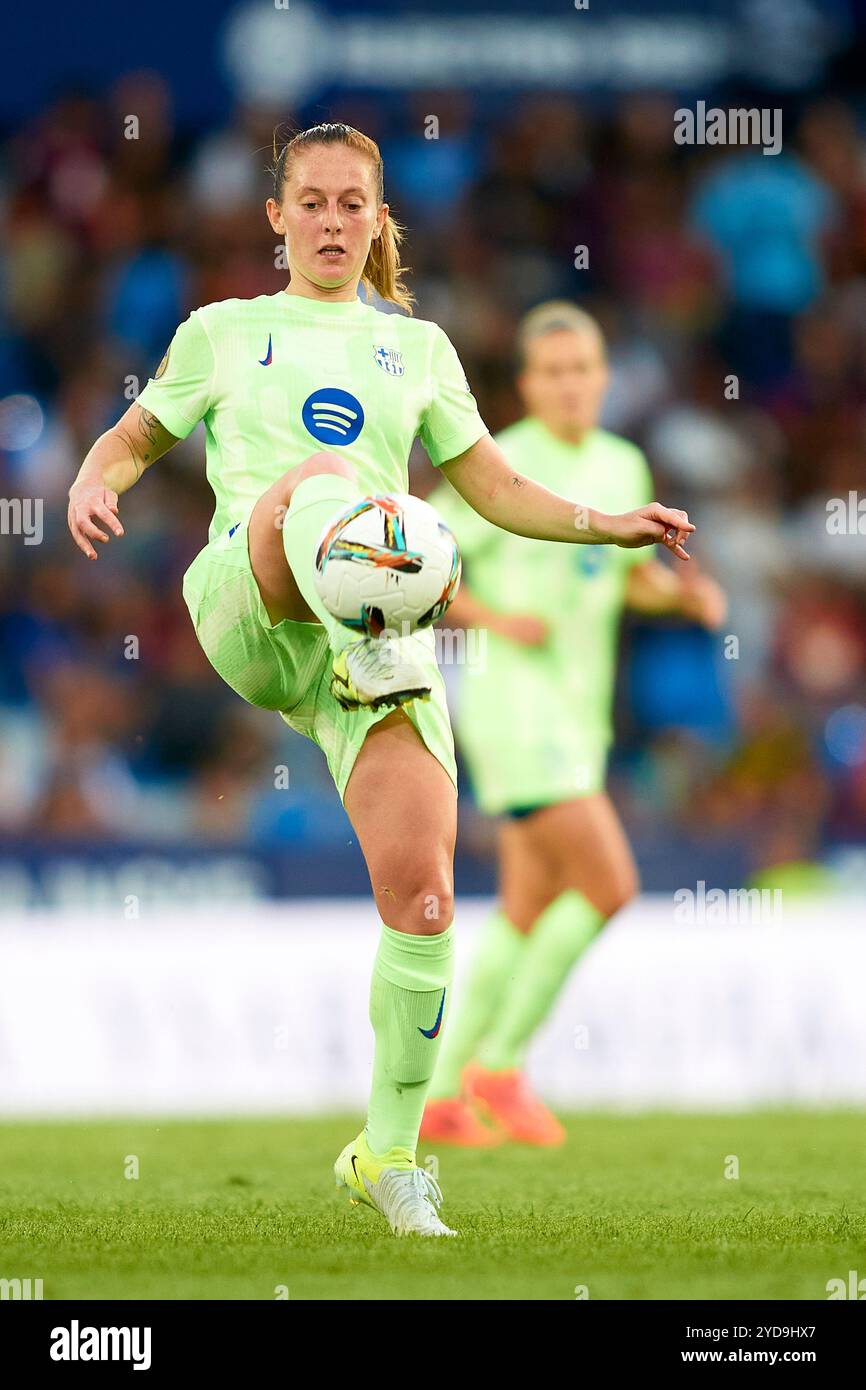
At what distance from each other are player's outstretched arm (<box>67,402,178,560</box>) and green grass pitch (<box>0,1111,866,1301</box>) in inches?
53.8

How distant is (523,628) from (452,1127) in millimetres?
1770

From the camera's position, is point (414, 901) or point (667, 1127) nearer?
point (414, 901)

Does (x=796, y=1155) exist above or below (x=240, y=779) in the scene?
below

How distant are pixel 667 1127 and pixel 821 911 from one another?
1967mm

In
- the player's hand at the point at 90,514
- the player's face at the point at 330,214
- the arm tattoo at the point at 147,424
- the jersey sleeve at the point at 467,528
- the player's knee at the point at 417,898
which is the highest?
the jersey sleeve at the point at 467,528

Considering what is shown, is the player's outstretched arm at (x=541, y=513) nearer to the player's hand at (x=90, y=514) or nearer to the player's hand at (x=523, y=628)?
the player's hand at (x=90, y=514)

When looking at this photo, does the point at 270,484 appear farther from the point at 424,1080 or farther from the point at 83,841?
the point at 83,841

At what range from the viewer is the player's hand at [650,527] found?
390cm

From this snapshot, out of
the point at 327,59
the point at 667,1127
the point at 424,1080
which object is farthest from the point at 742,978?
the point at 327,59

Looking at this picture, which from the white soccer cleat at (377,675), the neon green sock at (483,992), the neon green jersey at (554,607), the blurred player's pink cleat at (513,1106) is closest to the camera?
the white soccer cleat at (377,675)

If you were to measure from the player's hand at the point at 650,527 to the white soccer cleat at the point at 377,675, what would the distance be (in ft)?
2.02

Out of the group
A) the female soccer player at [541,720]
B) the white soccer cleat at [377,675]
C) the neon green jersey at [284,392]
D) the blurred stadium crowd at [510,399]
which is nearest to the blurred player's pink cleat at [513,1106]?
the female soccer player at [541,720]

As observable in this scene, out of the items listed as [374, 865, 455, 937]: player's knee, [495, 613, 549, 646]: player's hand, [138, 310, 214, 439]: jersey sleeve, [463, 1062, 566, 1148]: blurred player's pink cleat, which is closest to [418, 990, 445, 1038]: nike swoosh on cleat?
[374, 865, 455, 937]: player's knee

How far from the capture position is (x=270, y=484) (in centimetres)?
407
